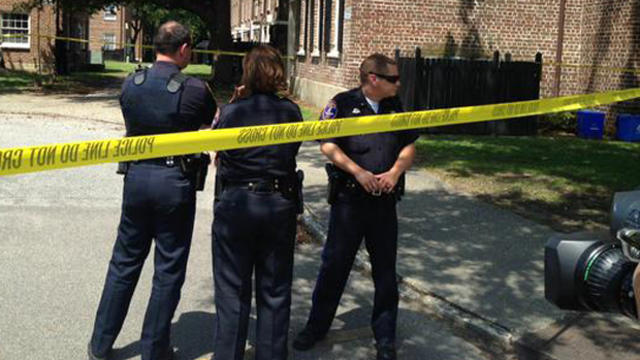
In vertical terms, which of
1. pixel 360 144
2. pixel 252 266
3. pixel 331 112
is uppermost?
pixel 331 112

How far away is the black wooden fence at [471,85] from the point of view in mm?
15844

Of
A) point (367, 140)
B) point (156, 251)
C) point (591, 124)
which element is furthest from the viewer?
point (591, 124)

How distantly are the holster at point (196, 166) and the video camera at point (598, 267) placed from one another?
2.08 meters

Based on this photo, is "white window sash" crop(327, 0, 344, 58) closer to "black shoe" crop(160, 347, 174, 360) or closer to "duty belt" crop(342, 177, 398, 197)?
"duty belt" crop(342, 177, 398, 197)

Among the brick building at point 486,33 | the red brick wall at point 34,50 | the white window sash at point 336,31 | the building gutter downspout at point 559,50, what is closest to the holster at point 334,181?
the brick building at point 486,33

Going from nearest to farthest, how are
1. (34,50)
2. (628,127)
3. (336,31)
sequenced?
(628,127), (336,31), (34,50)

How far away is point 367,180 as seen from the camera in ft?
14.0

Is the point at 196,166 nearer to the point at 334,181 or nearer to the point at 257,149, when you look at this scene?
the point at 257,149

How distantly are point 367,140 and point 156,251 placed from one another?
4.65 ft

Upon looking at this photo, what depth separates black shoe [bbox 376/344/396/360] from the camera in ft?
14.4

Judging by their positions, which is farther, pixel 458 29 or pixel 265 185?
pixel 458 29

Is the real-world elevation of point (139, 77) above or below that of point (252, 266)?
above

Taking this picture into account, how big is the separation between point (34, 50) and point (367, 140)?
35612 mm

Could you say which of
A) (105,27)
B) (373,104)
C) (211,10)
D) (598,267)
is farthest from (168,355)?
(105,27)
